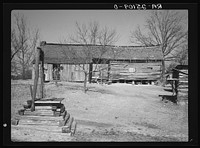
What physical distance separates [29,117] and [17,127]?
407 mm

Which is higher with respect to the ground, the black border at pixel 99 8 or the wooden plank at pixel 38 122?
the black border at pixel 99 8

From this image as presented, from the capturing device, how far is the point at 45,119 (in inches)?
186

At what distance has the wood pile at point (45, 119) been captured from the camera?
4.54 metres

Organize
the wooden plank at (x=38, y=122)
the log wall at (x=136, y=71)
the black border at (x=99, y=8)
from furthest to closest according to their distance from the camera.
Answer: the log wall at (x=136, y=71) → the wooden plank at (x=38, y=122) → the black border at (x=99, y=8)

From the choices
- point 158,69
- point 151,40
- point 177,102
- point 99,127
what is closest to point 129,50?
point 151,40

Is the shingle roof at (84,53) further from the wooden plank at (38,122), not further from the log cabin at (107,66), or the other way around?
the wooden plank at (38,122)

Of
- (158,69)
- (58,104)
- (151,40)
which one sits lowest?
(58,104)

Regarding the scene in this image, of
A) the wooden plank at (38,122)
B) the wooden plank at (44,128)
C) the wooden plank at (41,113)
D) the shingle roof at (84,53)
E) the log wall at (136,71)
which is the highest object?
the shingle roof at (84,53)

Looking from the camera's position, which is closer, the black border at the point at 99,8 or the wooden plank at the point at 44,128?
the black border at the point at 99,8

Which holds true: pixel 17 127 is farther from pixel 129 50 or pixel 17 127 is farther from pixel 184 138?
pixel 129 50

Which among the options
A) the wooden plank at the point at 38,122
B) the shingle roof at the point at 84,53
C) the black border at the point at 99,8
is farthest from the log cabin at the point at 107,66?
the black border at the point at 99,8

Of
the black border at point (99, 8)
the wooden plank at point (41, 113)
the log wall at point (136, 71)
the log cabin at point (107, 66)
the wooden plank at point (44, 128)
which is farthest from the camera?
the log wall at point (136, 71)
